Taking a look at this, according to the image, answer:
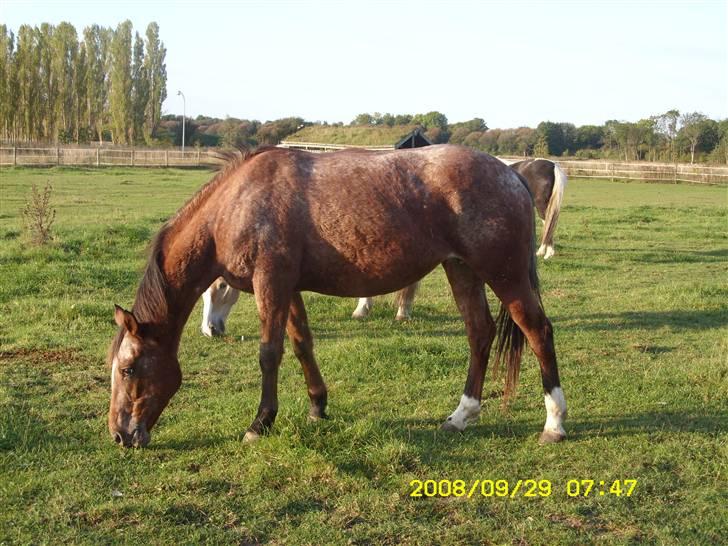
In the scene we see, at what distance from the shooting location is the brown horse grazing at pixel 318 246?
4.61 m

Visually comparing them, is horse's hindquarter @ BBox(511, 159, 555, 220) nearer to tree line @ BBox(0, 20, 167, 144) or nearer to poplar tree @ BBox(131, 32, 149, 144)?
tree line @ BBox(0, 20, 167, 144)

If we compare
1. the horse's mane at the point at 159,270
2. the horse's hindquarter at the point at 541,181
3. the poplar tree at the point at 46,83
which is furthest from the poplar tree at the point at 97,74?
the horse's mane at the point at 159,270

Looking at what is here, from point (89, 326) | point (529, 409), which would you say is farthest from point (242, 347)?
point (529, 409)

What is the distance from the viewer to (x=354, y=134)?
4541 cm

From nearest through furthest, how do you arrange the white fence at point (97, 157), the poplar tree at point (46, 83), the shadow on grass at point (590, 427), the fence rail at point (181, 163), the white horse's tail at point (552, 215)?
the shadow on grass at point (590, 427)
the white horse's tail at point (552, 215)
the white fence at point (97, 157)
the fence rail at point (181, 163)
the poplar tree at point (46, 83)

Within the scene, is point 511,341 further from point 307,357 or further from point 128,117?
point 128,117

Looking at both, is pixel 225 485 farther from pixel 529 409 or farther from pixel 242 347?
pixel 242 347

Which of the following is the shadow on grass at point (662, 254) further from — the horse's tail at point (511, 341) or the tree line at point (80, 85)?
the tree line at point (80, 85)

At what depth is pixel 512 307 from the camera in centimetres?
481

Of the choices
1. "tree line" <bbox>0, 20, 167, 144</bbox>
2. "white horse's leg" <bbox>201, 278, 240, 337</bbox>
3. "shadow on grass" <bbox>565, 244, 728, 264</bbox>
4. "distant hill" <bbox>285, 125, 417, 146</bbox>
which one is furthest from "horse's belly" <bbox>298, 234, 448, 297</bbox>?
"tree line" <bbox>0, 20, 167, 144</bbox>

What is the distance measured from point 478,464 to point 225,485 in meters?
1.50

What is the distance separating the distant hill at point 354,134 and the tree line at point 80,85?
20631 mm

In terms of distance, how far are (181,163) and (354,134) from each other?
11.2 metres
